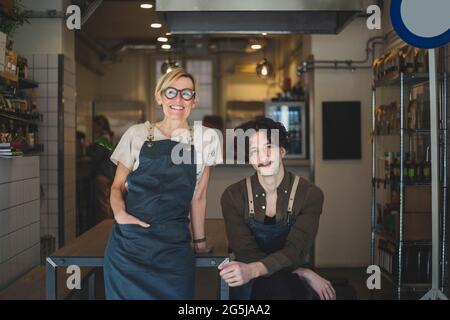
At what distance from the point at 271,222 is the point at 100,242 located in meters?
0.96

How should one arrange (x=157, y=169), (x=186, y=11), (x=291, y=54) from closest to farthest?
(x=157, y=169) → (x=186, y=11) → (x=291, y=54)

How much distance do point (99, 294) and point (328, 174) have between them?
2879 mm

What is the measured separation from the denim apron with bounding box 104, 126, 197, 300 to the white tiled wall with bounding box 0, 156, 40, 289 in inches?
46.3

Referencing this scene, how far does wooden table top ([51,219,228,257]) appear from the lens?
118 inches

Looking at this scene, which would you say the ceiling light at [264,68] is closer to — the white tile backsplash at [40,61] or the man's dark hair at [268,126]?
the white tile backsplash at [40,61]

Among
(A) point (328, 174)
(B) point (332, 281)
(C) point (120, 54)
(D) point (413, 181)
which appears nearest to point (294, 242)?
(B) point (332, 281)

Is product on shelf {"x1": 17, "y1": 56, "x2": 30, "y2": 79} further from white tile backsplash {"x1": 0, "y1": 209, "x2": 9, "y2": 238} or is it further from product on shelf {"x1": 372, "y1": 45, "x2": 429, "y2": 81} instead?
product on shelf {"x1": 372, "y1": 45, "x2": 429, "y2": 81}

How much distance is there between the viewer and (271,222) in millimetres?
3023

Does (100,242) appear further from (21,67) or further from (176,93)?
(21,67)

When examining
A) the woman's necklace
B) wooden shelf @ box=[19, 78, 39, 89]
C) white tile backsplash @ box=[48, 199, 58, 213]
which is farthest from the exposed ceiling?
white tile backsplash @ box=[48, 199, 58, 213]

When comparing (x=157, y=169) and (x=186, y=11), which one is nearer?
(x=157, y=169)

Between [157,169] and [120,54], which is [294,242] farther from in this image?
[120,54]

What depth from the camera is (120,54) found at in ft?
35.1

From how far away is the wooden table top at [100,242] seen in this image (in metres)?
3.00
